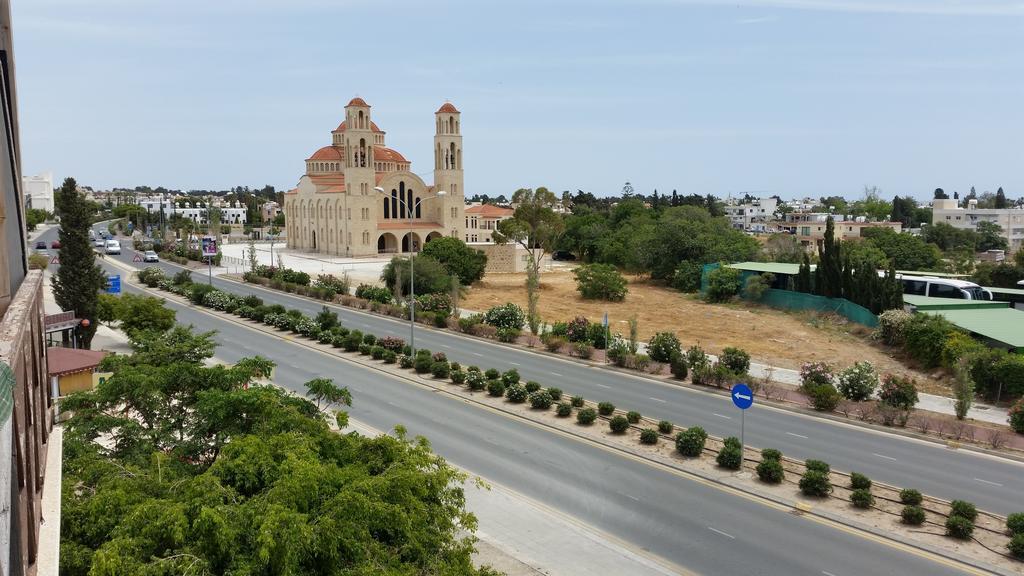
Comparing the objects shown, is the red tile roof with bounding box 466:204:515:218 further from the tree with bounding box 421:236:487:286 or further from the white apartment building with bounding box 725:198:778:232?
the white apartment building with bounding box 725:198:778:232

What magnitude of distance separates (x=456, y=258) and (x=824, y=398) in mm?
37138

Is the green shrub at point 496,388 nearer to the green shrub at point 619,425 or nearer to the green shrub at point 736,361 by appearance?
the green shrub at point 619,425

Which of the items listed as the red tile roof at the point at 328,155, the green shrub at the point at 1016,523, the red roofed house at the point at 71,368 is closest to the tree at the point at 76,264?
the red roofed house at the point at 71,368

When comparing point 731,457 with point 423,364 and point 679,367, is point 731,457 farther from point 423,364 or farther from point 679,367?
point 423,364

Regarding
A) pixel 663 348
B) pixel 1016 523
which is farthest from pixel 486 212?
pixel 1016 523

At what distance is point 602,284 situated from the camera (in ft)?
174

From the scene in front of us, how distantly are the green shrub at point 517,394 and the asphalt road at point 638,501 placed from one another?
1.29 m

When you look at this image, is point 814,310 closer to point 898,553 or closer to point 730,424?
point 730,424

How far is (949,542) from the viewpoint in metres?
14.5

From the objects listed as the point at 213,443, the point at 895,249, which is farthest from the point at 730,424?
Answer: the point at 895,249

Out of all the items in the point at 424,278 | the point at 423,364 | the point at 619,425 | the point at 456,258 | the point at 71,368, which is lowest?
the point at 619,425

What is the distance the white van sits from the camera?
143 ft

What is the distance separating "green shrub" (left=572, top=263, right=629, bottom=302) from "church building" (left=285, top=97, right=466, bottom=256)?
28713mm

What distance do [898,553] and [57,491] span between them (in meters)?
14.0
